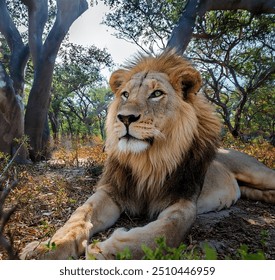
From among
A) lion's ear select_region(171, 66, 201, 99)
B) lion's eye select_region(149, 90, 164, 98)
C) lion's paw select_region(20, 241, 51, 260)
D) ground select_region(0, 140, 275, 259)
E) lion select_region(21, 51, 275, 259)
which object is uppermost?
lion's ear select_region(171, 66, 201, 99)

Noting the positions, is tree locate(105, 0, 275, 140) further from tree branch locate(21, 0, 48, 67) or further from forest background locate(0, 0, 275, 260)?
tree branch locate(21, 0, 48, 67)

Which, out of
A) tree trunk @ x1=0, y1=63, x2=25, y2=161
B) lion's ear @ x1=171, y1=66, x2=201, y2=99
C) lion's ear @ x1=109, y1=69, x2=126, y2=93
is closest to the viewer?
lion's ear @ x1=171, y1=66, x2=201, y2=99

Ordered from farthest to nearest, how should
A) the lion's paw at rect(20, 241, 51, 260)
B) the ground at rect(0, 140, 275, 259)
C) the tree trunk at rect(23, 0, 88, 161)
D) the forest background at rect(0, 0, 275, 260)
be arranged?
1. the tree trunk at rect(23, 0, 88, 161)
2. the forest background at rect(0, 0, 275, 260)
3. the ground at rect(0, 140, 275, 259)
4. the lion's paw at rect(20, 241, 51, 260)

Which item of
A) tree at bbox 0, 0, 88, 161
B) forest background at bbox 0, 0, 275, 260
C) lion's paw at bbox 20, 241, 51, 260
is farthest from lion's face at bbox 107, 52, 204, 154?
tree at bbox 0, 0, 88, 161

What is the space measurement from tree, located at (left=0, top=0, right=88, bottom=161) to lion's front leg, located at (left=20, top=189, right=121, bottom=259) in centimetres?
406

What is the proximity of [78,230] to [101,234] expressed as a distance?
0.34 meters

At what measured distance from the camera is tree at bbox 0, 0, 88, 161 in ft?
22.8

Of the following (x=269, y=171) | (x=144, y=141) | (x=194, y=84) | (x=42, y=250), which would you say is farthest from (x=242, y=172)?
(x=42, y=250)

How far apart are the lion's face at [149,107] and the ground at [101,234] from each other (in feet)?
2.03

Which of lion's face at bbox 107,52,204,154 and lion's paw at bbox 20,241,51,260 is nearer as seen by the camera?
lion's paw at bbox 20,241,51,260

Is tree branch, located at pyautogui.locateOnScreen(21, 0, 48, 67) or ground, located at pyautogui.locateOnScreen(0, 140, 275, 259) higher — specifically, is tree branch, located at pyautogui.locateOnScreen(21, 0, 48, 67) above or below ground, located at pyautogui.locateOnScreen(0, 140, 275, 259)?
above

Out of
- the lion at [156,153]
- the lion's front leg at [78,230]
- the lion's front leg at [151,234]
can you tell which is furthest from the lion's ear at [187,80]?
the lion's front leg at [78,230]
